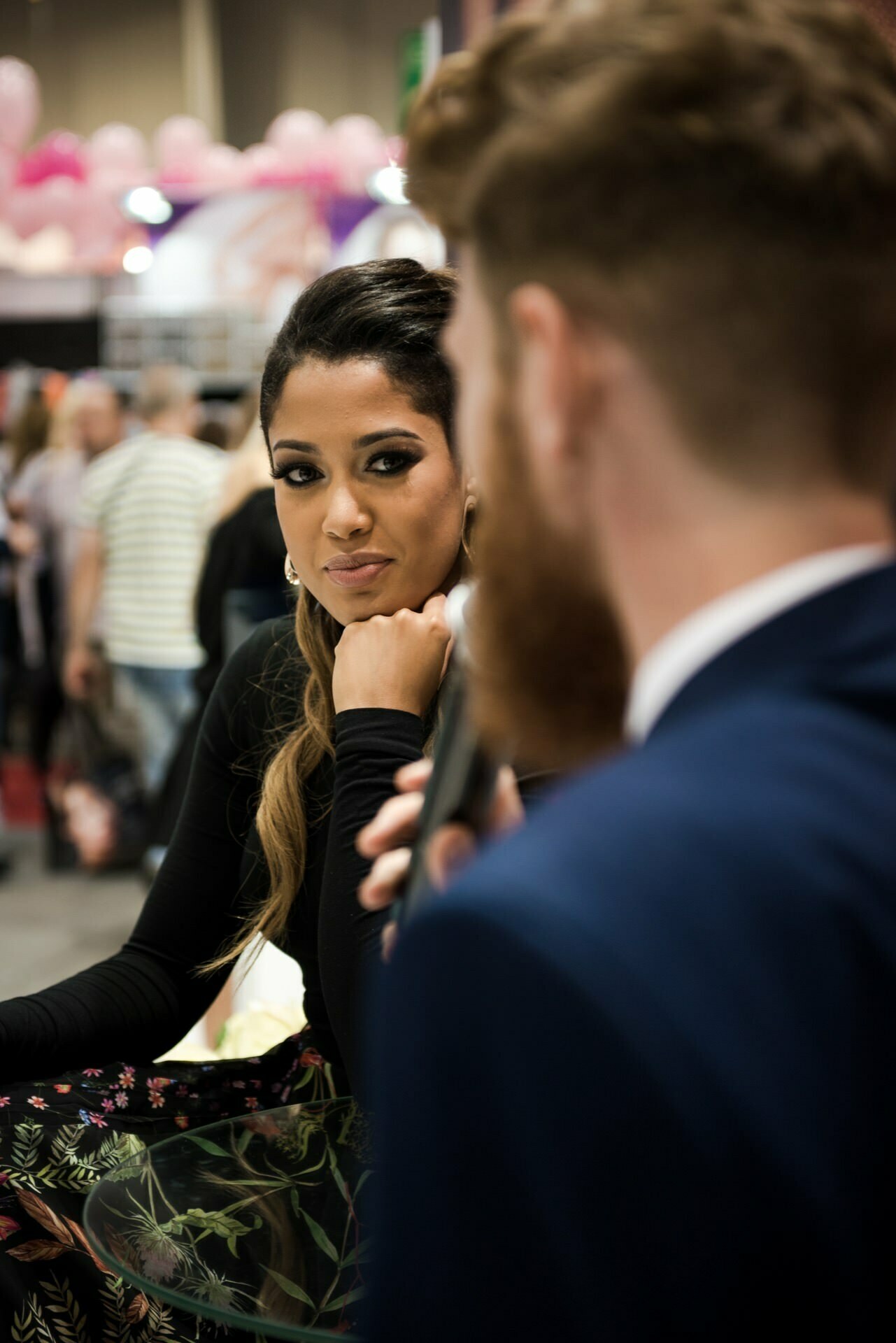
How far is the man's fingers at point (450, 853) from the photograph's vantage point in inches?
25.8

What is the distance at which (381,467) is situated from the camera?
1339 millimetres

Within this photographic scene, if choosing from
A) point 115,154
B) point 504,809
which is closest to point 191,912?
point 504,809

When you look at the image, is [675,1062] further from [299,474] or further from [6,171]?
[6,171]

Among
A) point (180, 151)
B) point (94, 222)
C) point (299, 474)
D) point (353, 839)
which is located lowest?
point (353, 839)

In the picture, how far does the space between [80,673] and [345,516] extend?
329cm

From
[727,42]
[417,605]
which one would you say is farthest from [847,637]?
[417,605]

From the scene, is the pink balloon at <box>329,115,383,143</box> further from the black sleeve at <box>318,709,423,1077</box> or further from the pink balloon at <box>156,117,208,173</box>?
the black sleeve at <box>318,709,423,1077</box>

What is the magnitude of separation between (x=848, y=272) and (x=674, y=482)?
0.11 metres

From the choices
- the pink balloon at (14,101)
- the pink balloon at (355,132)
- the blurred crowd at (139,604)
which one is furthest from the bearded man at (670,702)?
the pink balloon at (355,132)

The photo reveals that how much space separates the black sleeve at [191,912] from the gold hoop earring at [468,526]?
0.25 m

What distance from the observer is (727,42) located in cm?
57

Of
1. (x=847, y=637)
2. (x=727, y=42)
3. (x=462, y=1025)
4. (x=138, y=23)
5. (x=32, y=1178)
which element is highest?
(x=138, y=23)

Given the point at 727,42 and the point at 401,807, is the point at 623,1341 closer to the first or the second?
the point at 401,807

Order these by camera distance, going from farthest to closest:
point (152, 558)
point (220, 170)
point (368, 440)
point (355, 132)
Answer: point (220, 170), point (355, 132), point (152, 558), point (368, 440)
